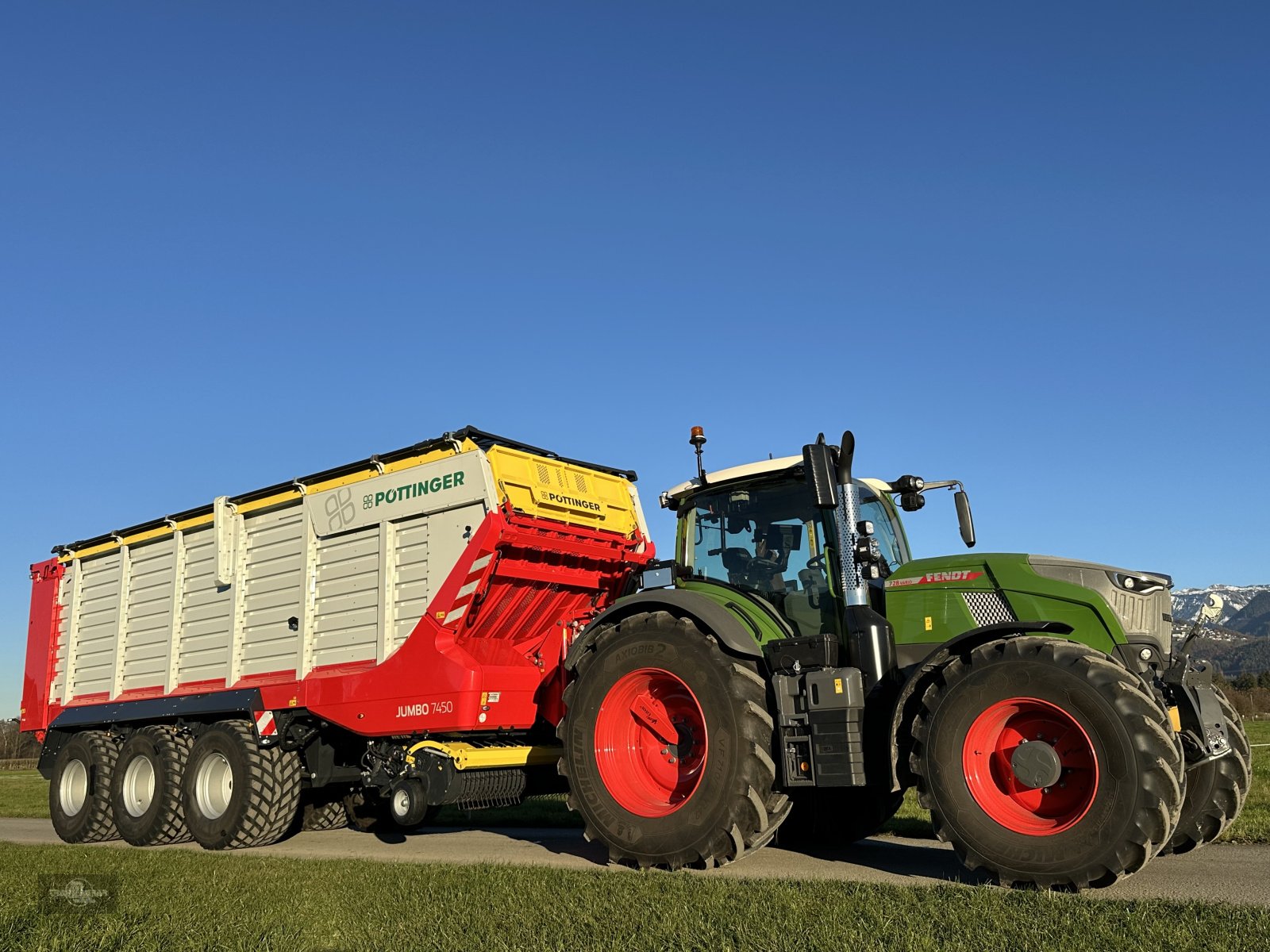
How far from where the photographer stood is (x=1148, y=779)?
573 centimetres

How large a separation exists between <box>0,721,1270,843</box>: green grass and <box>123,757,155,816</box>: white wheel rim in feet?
11.0

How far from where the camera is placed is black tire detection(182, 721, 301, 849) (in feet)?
34.8

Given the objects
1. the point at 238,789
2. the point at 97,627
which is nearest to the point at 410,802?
the point at 238,789

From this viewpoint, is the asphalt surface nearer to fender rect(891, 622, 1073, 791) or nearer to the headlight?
fender rect(891, 622, 1073, 791)

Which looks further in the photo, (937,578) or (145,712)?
(145,712)

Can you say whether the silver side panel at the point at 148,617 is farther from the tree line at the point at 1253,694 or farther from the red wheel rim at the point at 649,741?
the tree line at the point at 1253,694

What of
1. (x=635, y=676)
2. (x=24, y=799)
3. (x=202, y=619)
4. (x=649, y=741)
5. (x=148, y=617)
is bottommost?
(x=24, y=799)

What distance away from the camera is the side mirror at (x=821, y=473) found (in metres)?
7.07

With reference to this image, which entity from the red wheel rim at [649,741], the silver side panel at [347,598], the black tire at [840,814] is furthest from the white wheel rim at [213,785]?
the black tire at [840,814]

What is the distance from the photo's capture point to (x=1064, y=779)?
6246mm

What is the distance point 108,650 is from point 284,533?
377 centimetres

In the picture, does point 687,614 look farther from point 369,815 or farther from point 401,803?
point 369,815

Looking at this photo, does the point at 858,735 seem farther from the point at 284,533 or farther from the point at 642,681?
the point at 284,533

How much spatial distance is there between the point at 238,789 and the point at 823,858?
596 cm
